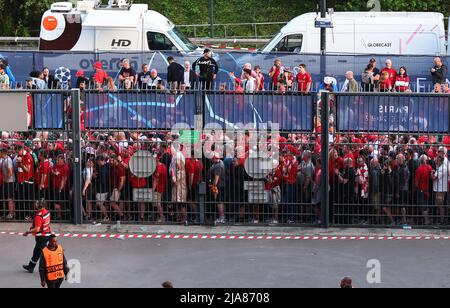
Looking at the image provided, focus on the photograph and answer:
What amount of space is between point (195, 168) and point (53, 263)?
466cm

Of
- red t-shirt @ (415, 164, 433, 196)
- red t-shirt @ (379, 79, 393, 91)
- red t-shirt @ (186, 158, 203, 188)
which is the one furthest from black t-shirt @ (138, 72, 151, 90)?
red t-shirt @ (415, 164, 433, 196)

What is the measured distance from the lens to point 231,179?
2017 centimetres

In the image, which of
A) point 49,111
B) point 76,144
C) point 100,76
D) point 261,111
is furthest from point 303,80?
point 49,111

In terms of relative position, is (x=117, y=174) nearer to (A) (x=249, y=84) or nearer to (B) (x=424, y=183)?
(B) (x=424, y=183)

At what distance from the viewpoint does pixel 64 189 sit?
67.0 feet

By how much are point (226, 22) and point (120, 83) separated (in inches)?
513

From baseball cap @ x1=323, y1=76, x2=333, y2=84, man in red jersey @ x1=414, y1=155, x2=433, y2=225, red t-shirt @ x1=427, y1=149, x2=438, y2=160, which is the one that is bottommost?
man in red jersey @ x1=414, y1=155, x2=433, y2=225

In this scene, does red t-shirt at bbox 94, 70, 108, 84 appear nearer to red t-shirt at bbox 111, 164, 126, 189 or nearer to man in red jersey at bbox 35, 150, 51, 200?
man in red jersey at bbox 35, 150, 51, 200

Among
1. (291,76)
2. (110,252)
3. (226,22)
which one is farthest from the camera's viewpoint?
(226,22)

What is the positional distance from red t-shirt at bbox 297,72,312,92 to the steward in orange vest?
1045 centimetres

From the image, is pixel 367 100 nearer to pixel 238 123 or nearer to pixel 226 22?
pixel 238 123

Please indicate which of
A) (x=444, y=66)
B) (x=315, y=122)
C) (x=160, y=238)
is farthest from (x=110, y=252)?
(x=444, y=66)

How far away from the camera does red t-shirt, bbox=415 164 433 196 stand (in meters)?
19.6

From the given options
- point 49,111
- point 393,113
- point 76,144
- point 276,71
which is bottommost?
point 76,144
